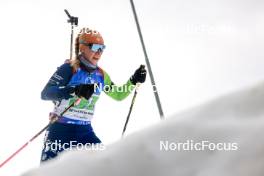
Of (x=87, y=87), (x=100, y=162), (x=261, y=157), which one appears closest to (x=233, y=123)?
(x=261, y=157)

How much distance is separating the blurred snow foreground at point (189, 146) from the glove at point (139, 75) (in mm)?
4476

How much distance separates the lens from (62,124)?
214 inches

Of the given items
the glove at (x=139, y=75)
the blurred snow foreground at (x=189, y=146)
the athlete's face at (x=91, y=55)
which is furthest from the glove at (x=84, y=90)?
the blurred snow foreground at (x=189, y=146)

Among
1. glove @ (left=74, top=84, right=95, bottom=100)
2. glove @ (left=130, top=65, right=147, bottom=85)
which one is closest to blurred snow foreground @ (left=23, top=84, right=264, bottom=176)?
glove @ (left=74, top=84, right=95, bottom=100)

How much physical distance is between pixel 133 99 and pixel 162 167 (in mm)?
4932

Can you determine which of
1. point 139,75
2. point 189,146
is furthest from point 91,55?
point 189,146

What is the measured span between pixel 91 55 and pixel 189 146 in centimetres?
466

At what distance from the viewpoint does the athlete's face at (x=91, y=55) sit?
227 inches

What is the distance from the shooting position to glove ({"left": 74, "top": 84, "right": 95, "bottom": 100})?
5.19 m

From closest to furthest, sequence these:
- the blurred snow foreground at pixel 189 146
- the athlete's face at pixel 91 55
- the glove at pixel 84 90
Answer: the blurred snow foreground at pixel 189 146
the glove at pixel 84 90
the athlete's face at pixel 91 55

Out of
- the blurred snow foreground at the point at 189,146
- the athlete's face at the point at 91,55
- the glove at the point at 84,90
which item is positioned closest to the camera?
the blurred snow foreground at the point at 189,146

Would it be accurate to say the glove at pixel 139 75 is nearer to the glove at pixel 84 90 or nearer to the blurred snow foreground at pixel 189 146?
the glove at pixel 84 90

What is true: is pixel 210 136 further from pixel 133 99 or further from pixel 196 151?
pixel 133 99

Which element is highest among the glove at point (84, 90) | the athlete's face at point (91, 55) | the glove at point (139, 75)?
the athlete's face at point (91, 55)
